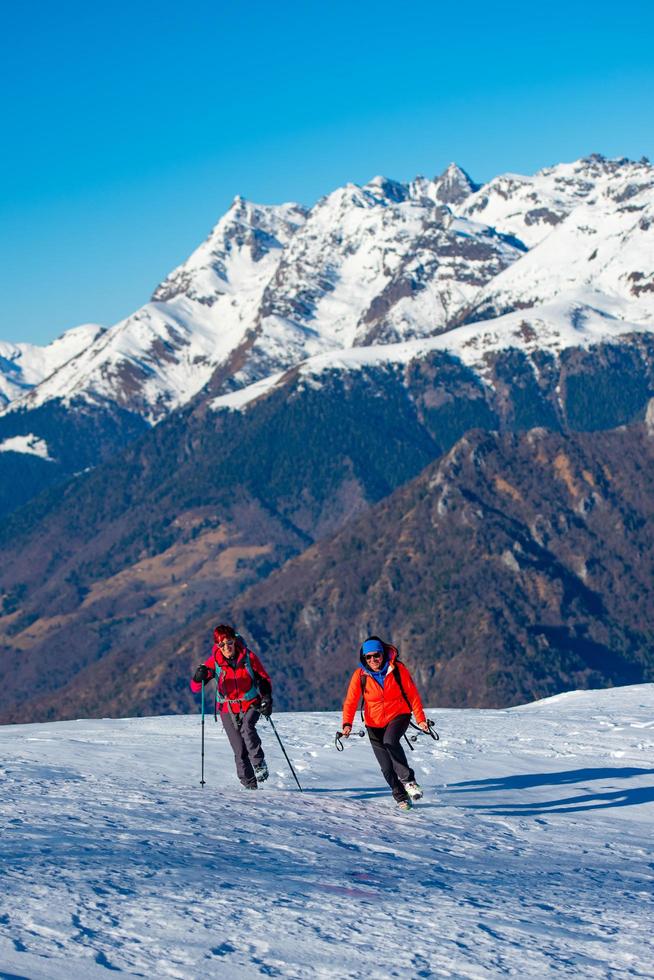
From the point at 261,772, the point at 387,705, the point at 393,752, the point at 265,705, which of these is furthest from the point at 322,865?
the point at 261,772

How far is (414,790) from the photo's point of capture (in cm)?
2698

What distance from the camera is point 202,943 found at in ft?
55.3

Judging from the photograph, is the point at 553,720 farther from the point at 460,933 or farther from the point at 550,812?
the point at 460,933

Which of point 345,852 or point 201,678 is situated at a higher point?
point 201,678

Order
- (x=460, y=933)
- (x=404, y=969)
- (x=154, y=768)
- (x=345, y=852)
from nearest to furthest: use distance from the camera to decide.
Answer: (x=404, y=969), (x=460, y=933), (x=345, y=852), (x=154, y=768)

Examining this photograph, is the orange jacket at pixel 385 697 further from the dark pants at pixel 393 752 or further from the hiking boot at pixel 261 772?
the hiking boot at pixel 261 772

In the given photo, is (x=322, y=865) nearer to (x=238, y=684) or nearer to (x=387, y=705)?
(x=387, y=705)

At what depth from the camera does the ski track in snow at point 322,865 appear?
16.7m

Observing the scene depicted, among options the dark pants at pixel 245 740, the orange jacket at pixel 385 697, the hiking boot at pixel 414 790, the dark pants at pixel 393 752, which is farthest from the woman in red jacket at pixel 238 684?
the hiking boot at pixel 414 790

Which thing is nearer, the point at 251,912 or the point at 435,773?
the point at 251,912

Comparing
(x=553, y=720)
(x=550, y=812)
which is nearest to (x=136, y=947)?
(x=550, y=812)

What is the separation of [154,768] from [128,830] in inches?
354

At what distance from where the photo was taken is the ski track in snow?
1672 cm

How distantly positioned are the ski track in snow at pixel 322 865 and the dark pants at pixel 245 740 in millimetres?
436
